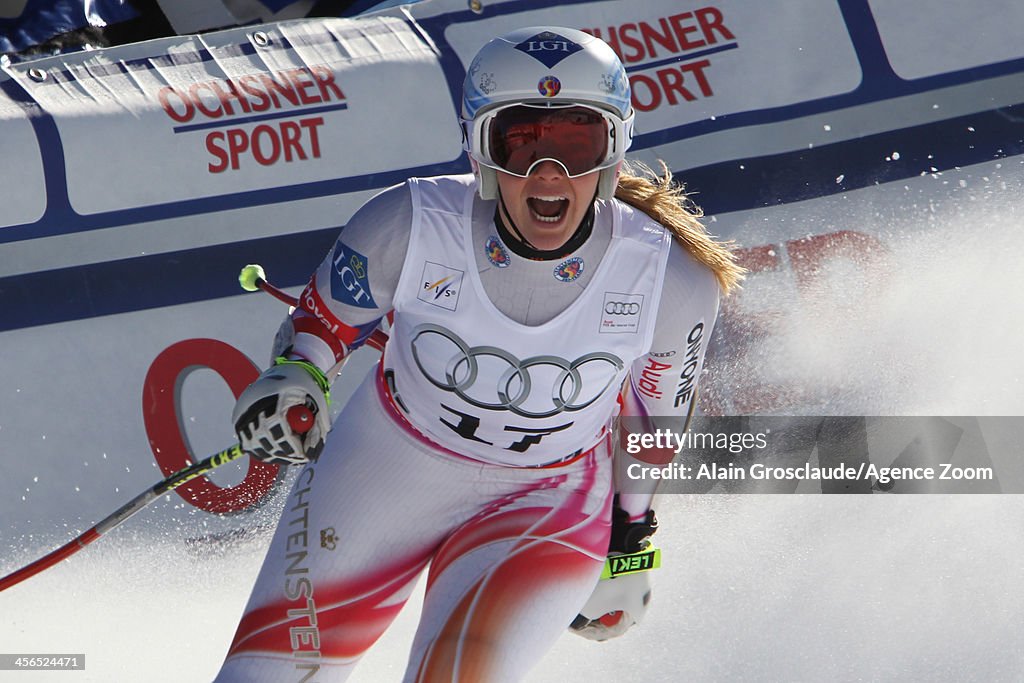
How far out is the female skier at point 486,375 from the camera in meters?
2.49

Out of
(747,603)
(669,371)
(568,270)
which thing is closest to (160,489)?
(568,270)

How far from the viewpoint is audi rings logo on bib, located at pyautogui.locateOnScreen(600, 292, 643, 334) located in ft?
8.73

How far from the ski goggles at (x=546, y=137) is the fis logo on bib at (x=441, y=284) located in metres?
0.27

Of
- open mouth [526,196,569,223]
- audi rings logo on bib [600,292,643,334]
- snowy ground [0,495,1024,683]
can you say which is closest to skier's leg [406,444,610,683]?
audi rings logo on bib [600,292,643,334]

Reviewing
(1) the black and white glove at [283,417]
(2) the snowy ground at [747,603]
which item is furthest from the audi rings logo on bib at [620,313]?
(2) the snowy ground at [747,603]

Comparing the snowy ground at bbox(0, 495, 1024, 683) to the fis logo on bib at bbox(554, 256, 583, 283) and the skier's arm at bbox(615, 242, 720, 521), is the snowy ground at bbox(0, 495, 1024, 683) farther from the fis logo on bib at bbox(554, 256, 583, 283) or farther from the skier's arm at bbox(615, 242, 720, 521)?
the fis logo on bib at bbox(554, 256, 583, 283)

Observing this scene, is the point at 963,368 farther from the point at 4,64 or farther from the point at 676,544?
the point at 4,64

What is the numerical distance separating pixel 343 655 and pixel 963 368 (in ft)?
9.60

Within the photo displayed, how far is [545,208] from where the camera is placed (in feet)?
8.27

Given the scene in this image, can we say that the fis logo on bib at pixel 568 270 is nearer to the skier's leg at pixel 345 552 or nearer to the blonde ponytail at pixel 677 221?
the blonde ponytail at pixel 677 221

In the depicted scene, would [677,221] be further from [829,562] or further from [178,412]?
[178,412]

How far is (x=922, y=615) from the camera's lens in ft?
13.6

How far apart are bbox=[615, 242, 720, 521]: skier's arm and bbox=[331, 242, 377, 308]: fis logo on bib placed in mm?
695

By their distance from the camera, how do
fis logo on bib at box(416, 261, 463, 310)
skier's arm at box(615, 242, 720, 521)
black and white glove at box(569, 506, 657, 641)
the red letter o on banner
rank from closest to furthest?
fis logo on bib at box(416, 261, 463, 310)
skier's arm at box(615, 242, 720, 521)
black and white glove at box(569, 506, 657, 641)
the red letter o on banner
